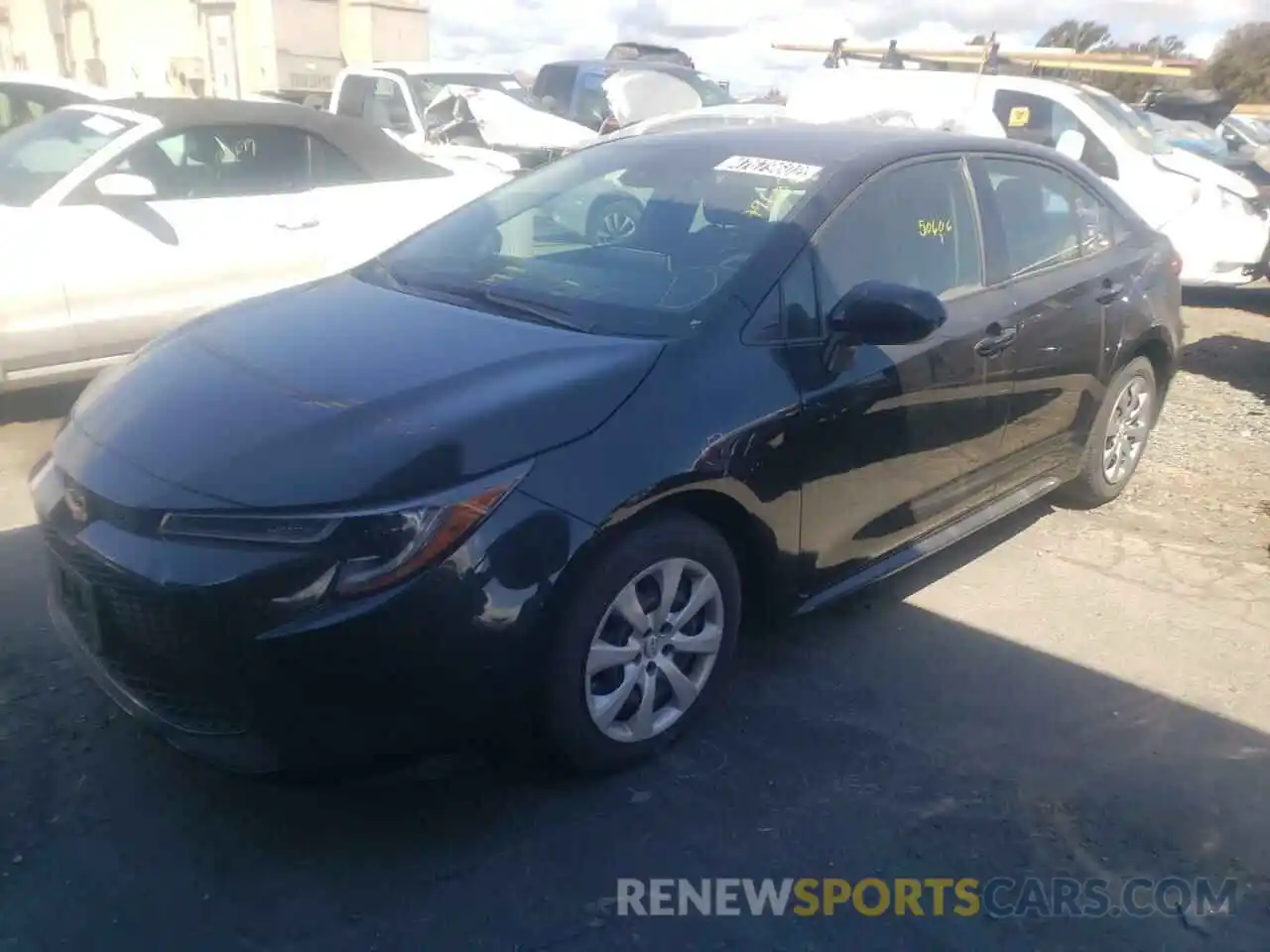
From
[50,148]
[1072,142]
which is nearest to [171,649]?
[50,148]

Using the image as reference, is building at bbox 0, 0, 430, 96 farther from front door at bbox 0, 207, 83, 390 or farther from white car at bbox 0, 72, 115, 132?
front door at bbox 0, 207, 83, 390

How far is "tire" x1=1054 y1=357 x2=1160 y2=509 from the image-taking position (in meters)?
4.81

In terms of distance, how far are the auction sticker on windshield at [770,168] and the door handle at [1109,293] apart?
1573mm

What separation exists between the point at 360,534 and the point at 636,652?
84cm

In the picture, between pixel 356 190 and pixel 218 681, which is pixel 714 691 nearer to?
pixel 218 681

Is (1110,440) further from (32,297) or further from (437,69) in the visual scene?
(437,69)

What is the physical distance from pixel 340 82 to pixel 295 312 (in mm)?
9373

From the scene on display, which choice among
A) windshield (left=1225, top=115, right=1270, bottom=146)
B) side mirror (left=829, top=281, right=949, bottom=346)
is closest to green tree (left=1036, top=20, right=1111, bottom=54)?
windshield (left=1225, top=115, right=1270, bottom=146)

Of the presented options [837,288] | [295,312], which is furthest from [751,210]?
[295,312]

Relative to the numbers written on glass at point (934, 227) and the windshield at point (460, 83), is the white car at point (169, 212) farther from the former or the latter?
the windshield at point (460, 83)

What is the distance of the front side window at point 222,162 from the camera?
5770mm

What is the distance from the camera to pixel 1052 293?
4.22m

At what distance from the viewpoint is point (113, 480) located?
2.66 metres

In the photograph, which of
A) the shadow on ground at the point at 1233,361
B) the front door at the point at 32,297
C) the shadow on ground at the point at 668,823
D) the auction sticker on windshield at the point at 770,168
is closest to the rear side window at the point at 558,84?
the shadow on ground at the point at 1233,361
